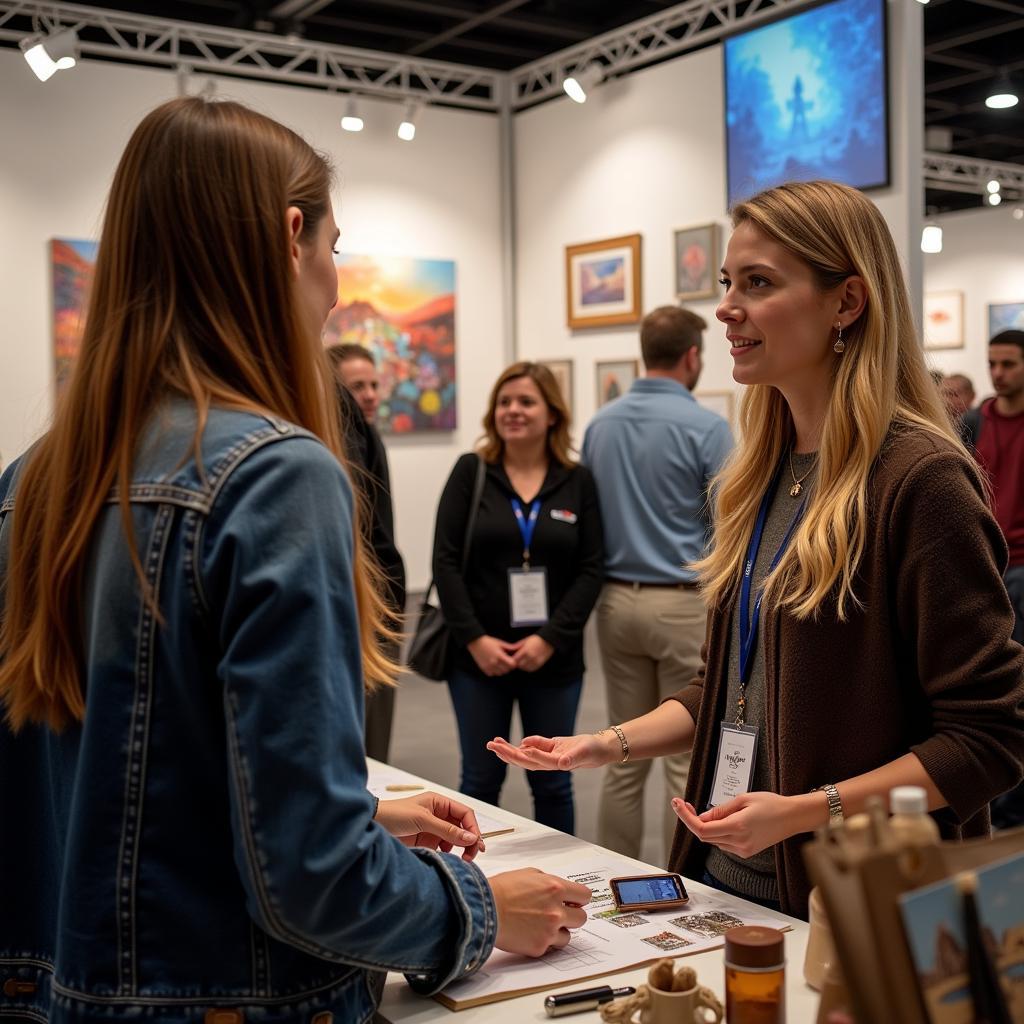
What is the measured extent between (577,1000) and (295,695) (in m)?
0.57

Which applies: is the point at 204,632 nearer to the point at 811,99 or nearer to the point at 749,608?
the point at 749,608

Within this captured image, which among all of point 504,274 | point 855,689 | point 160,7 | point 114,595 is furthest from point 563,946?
point 160,7

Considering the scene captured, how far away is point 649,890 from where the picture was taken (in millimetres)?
1621

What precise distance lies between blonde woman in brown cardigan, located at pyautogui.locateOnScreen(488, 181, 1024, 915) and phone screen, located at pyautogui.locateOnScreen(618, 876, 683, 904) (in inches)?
3.4

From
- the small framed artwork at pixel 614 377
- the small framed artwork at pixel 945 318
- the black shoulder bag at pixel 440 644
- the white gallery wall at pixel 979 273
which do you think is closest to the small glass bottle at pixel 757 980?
the black shoulder bag at pixel 440 644

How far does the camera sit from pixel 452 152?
740 centimetres

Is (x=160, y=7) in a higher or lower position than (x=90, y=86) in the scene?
higher

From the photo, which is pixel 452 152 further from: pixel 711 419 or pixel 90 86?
pixel 711 419

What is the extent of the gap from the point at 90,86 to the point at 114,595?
19.7 feet

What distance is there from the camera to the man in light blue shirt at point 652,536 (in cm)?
390

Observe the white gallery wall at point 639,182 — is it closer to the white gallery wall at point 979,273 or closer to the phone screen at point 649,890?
the phone screen at point 649,890

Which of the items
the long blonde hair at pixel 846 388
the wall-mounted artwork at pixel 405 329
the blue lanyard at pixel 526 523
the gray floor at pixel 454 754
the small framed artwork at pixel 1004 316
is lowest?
the gray floor at pixel 454 754

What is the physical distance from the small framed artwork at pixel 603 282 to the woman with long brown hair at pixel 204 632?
560cm

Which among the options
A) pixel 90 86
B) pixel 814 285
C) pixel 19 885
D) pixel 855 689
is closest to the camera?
pixel 19 885
